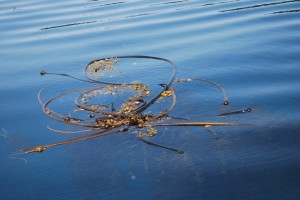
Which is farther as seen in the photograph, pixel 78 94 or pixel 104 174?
pixel 78 94

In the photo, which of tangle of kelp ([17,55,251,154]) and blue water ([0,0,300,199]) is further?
tangle of kelp ([17,55,251,154])

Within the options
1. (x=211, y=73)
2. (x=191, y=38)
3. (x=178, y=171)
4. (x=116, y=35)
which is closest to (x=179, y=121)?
(x=178, y=171)

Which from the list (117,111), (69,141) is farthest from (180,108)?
(69,141)

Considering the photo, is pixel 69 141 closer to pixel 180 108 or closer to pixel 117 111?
pixel 117 111

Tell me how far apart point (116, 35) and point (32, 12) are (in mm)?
3437

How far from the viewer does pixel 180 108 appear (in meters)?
3.47

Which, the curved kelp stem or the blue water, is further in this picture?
the curved kelp stem

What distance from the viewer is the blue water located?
255 cm

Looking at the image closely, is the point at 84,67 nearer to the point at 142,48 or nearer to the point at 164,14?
the point at 142,48

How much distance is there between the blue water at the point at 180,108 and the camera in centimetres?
255

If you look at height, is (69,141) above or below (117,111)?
below

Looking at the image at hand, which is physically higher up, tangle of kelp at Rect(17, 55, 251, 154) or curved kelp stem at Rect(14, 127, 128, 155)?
tangle of kelp at Rect(17, 55, 251, 154)

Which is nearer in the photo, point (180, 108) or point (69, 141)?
point (69, 141)

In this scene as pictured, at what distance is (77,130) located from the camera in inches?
128
